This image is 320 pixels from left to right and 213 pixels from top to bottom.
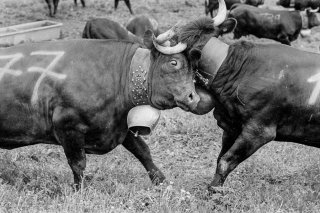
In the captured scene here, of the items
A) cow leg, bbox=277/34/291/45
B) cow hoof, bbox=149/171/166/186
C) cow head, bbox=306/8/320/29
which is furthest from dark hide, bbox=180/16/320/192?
cow head, bbox=306/8/320/29

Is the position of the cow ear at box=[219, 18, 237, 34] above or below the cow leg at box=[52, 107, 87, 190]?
above

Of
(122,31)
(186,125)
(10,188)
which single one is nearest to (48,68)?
(10,188)

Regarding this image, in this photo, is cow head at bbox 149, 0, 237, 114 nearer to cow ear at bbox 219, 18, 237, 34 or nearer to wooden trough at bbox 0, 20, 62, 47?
cow ear at bbox 219, 18, 237, 34

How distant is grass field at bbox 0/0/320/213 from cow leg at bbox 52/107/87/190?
0.15 metres

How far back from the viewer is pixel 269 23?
47.7ft

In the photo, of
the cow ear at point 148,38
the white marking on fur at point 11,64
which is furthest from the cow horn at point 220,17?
the white marking on fur at point 11,64

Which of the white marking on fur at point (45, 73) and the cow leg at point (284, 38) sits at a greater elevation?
the white marking on fur at point (45, 73)

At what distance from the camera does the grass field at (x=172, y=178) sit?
192 inches

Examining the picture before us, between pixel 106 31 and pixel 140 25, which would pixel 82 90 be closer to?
pixel 106 31

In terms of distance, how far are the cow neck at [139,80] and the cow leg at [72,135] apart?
55cm

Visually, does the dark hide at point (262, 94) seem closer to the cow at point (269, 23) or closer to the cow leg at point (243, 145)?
the cow leg at point (243, 145)

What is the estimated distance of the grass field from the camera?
192 inches

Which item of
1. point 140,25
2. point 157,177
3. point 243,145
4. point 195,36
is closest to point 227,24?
point 195,36

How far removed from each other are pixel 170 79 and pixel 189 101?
0.27 metres
